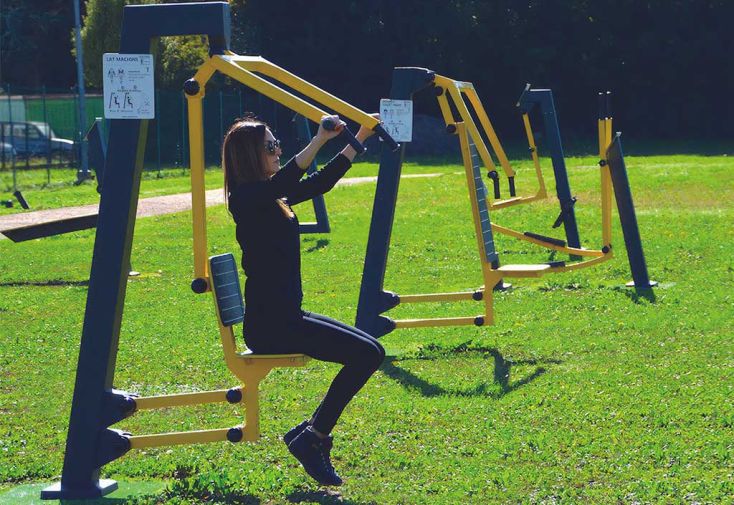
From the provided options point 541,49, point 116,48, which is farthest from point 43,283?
point 116,48

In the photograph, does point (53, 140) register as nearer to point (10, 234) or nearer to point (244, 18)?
point (244, 18)

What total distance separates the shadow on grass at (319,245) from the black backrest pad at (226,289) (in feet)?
31.5

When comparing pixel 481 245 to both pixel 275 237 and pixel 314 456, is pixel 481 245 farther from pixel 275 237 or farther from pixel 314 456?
pixel 275 237

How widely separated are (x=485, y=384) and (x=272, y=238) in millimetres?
2728

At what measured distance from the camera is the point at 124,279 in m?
5.59

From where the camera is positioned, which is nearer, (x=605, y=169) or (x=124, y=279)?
(x=124, y=279)

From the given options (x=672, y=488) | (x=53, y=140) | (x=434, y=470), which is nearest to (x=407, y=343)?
(x=434, y=470)

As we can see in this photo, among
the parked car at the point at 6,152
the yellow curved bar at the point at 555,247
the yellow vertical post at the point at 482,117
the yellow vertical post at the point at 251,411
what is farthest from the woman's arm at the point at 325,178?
the parked car at the point at 6,152

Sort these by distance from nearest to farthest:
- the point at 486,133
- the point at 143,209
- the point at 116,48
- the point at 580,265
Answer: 1. the point at 486,133
2. the point at 580,265
3. the point at 143,209
4. the point at 116,48

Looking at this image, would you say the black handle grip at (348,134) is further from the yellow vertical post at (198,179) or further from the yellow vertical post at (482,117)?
the yellow vertical post at (482,117)

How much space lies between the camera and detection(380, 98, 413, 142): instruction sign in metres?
8.55

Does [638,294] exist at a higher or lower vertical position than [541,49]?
lower

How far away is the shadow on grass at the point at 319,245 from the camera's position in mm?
15391

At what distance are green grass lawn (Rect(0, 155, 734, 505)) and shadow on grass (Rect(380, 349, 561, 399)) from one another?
0.02 meters
